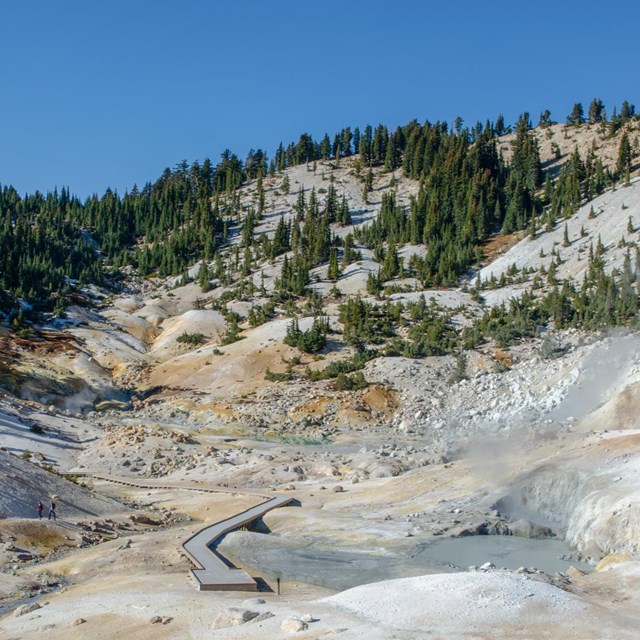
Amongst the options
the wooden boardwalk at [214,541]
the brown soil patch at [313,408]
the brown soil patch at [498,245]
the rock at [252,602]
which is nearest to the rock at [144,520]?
the wooden boardwalk at [214,541]

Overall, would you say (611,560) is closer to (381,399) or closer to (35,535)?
(35,535)

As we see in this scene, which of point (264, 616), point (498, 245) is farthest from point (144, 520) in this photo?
point (498, 245)

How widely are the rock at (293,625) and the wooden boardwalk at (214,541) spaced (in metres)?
6.17

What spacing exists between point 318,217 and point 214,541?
101 metres

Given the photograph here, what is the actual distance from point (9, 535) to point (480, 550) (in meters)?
17.9

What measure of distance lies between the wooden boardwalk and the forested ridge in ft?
153

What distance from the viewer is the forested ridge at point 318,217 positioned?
335 ft

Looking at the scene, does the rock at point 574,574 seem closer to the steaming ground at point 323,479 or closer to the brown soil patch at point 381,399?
the steaming ground at point 323,479

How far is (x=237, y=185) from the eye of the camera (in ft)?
520

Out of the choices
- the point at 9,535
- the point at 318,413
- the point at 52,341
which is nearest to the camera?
the point at 9,535

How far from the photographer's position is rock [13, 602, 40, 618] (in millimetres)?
19977

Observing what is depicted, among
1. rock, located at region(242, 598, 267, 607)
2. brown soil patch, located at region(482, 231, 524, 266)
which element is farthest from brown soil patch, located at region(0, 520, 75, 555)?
brown soil patch, located at region(482, 231, 524, 266)

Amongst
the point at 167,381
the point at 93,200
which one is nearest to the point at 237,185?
the point at 93,200

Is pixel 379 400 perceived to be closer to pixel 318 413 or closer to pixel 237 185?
pixel 318 413
